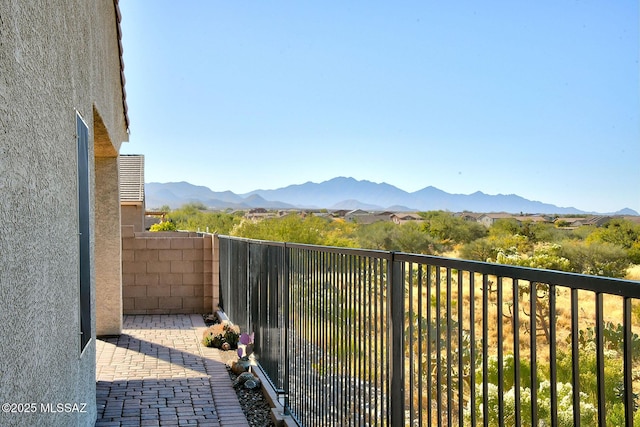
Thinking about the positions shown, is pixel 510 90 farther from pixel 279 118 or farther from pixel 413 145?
pixel 279 118

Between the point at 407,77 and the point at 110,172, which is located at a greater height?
the point at 407,77

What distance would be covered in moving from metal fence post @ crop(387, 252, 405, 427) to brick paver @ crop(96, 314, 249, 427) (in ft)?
9.86

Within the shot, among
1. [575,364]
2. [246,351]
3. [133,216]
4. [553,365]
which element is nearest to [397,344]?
[553,365]

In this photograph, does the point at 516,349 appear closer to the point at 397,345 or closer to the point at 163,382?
the point at 397,345

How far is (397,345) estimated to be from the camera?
9.69ft

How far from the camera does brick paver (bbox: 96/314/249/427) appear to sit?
579 cm

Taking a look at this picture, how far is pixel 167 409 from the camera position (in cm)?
604

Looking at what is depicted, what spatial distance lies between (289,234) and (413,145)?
122m

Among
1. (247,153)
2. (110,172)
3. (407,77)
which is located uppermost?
(407,77)

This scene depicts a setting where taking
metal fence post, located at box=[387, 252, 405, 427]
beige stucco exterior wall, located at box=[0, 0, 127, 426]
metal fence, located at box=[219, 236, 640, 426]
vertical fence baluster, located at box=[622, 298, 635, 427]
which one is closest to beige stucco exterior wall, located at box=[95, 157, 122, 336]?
metal fence, located at box=[219, 236, 640, 426]

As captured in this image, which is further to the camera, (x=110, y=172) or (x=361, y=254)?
(x=110, y=172)

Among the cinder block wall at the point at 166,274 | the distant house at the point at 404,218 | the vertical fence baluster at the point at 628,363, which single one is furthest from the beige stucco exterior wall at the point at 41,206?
the distant house at the point at 404,218

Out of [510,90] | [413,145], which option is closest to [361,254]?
[510,90]

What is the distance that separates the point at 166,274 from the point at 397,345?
32.8 feet
